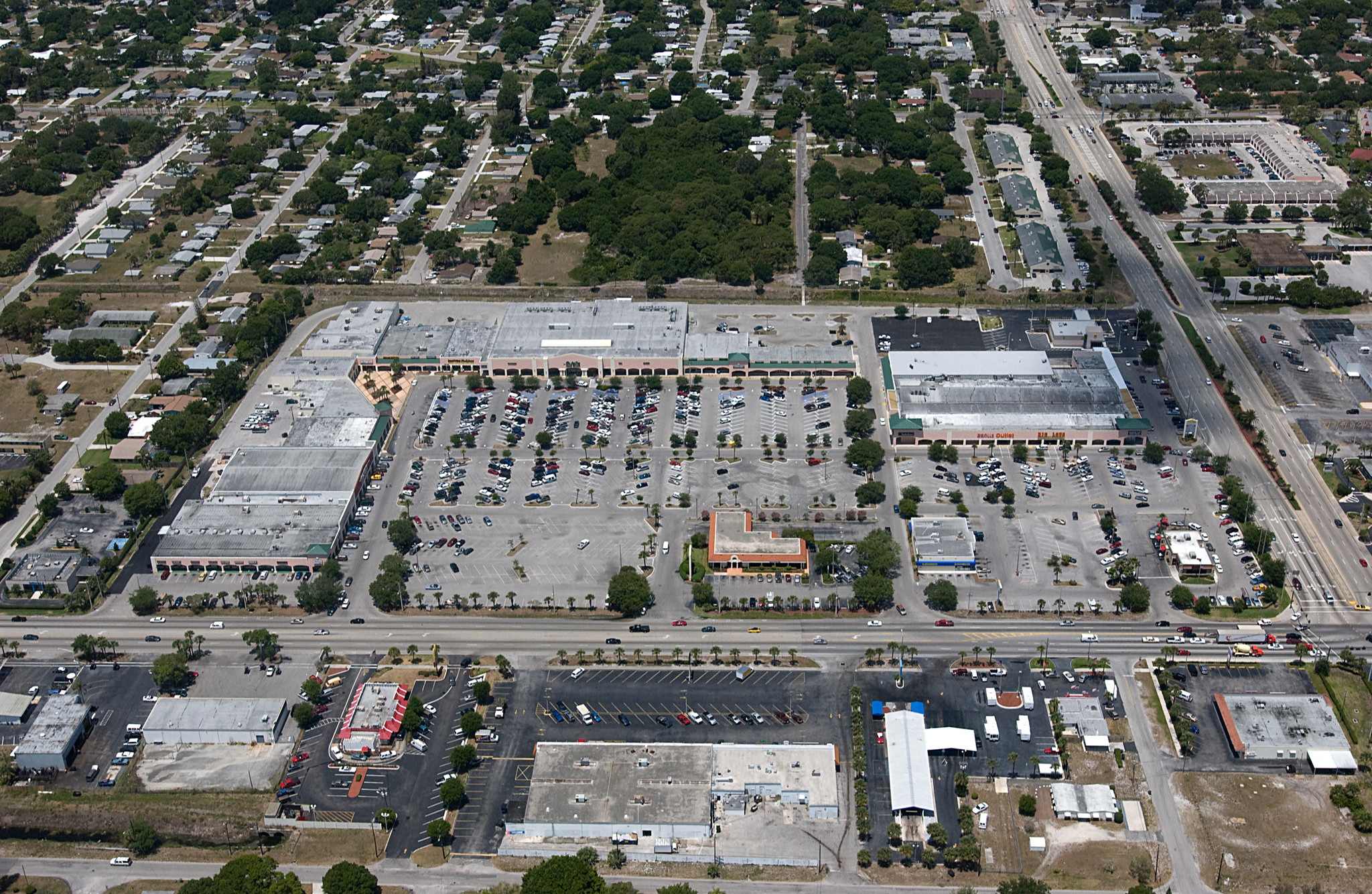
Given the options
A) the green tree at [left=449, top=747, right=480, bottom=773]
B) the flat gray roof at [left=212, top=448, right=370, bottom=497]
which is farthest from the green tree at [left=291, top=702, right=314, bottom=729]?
the flat gray roof at [left=212, top=448, right=370, bottom=497]

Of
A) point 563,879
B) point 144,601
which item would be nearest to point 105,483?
point 144,601

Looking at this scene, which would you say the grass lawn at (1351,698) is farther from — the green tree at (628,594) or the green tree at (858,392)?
the green tree at (628,594)

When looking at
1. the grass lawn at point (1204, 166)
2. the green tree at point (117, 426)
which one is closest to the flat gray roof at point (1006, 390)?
the grass lawn at point (1204, 166)

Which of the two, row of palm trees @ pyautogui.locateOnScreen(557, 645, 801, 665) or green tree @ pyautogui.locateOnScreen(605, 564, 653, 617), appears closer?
row of palm trees @ pyautogui.locateOnScreen(557, 645, 801, 665)

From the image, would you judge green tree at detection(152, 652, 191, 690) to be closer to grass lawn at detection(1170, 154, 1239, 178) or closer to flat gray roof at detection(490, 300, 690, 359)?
flat gray roof at detection(490, 300, 690, 359)

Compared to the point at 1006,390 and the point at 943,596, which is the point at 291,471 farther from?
the point at 1006,390

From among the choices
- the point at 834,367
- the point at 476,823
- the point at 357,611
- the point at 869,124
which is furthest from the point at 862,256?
the point at 476,823
